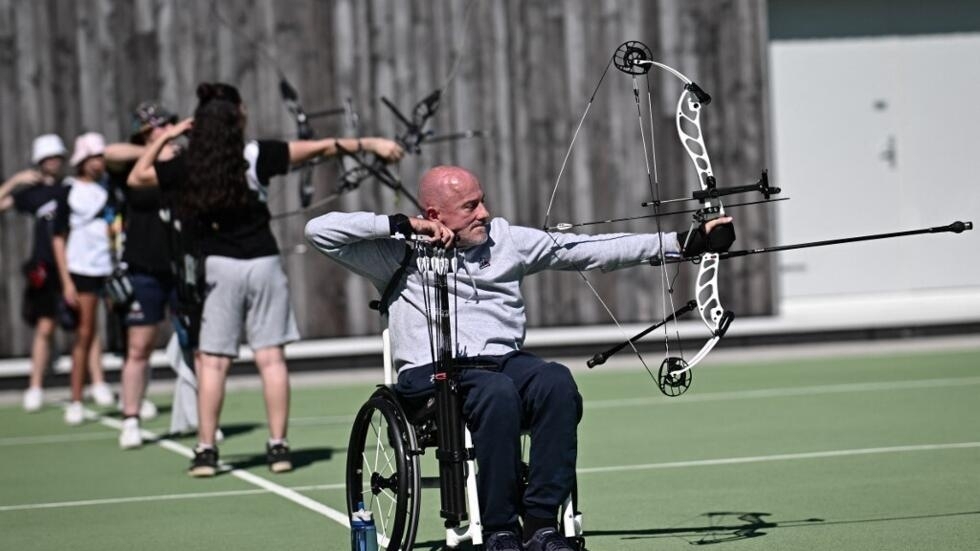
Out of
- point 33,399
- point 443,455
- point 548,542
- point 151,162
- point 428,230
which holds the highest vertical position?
point 151,162

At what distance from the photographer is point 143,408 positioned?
10.2m

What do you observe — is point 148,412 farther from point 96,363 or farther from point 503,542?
point 503,542

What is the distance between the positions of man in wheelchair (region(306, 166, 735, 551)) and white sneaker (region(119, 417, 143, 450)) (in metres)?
3.63

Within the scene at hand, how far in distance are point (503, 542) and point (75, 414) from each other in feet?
18.7

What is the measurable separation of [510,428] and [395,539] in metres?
0.47

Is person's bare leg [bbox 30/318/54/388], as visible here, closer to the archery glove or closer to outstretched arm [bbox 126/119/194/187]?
outstretched arm [bbox 126/119/194/187]

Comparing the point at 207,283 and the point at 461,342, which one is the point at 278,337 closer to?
the point at 207,283

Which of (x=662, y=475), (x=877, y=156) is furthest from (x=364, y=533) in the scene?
(x=877, y=156)

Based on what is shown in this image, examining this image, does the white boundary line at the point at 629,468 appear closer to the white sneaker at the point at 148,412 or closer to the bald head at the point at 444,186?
the bald head at the point at 444,186

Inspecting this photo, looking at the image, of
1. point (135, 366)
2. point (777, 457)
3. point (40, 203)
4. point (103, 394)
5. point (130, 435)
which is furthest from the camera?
point (103, 394)

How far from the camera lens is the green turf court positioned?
587cm

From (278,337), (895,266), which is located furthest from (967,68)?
(278,337)

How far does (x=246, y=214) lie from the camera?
24.2 feet

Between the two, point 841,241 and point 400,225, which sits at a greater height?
point 400,225
